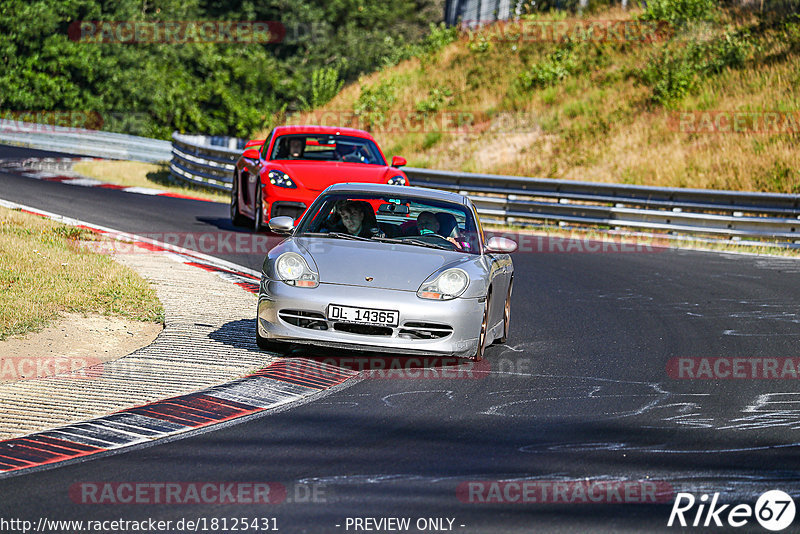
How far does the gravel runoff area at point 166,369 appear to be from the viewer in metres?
6.72

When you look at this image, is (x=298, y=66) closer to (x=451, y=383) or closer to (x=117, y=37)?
(x=117, y=37)

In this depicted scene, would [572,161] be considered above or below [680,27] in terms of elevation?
below

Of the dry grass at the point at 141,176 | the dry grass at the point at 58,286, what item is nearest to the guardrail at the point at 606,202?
the dry grass at the point at 141,176

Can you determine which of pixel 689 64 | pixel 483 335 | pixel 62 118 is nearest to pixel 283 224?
pixel 483 335

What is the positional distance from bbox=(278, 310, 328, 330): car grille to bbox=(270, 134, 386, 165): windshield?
876 centimetres

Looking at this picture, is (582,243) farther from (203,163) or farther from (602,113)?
(602,113)

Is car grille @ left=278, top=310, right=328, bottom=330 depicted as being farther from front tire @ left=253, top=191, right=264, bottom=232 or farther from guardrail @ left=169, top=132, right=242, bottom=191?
guardrail @ left=169, top=132, right=242, bottom=191

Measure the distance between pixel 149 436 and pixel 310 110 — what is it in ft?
112

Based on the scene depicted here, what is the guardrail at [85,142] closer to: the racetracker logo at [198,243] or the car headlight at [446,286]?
the racetracker logo at [198,243]

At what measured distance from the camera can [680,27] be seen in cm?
3509

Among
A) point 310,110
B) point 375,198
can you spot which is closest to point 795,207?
point 375,198

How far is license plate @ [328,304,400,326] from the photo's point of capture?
818 centimetres

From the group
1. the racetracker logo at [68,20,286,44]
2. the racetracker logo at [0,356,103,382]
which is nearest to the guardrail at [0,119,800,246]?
the racetracker logo at [0,356,103,382]

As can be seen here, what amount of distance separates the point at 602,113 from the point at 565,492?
27.5 m
